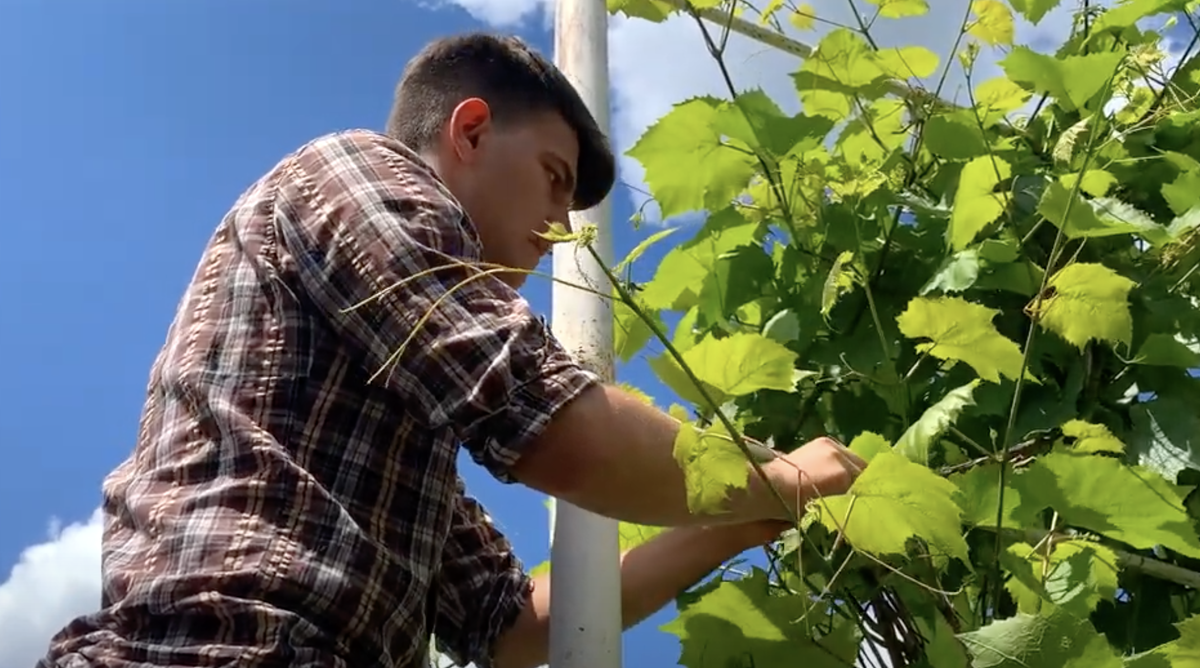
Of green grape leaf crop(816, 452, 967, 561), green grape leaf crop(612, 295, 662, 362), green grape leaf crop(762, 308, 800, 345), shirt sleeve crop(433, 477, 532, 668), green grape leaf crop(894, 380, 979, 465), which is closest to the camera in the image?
green grape leaf crop(816, 452, 967, 561)

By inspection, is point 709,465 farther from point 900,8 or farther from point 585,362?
point 900,8

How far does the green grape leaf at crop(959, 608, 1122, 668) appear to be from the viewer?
0.50 meters

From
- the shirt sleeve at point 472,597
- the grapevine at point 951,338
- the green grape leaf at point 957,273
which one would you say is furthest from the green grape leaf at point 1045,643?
the shirt sleeve at point 472,597

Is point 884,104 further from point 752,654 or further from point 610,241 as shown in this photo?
point 752,654

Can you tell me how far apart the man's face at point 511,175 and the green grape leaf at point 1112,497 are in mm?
425

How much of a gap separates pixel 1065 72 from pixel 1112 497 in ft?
0.92

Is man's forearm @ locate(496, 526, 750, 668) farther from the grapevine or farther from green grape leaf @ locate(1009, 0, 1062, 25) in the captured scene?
green grape leaf @ locate(1009, 0, 1062, 25)

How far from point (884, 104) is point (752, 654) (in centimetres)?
44

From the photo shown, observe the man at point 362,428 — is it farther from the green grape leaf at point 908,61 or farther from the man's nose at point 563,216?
the green grape leaf at point 908,61

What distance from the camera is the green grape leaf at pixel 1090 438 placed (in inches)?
22.9

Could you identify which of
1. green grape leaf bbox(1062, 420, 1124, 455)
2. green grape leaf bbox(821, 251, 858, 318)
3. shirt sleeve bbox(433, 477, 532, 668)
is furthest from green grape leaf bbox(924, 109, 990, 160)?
shirt sleeve bbox(433, 477, 532, 668)

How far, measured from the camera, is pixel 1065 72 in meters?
0.71

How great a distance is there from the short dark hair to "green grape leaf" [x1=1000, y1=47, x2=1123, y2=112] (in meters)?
0.30

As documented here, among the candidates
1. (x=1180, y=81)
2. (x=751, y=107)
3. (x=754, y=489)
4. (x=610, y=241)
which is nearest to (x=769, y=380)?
(x=754, y=489)
